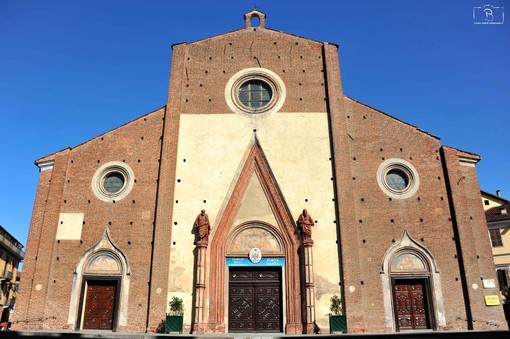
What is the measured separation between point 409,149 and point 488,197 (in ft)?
67.0

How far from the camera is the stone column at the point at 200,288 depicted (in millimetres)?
16188

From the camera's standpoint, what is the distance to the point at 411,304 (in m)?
16.9

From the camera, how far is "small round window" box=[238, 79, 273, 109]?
20.4 metres

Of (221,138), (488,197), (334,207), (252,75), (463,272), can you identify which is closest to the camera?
(463,272)

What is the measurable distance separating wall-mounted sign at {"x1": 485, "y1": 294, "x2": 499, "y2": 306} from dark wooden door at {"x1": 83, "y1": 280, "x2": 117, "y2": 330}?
14.7 meters

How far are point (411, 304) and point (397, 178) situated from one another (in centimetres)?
529


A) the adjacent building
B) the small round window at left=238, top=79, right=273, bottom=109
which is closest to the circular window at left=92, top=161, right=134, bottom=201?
the small round window at left=238, top=79, right=273, bottom=109

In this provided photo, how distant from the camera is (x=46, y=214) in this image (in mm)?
18234

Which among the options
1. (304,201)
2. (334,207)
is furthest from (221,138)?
(334,207)

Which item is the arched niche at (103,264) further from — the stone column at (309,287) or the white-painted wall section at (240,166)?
the stone column at (309,287)

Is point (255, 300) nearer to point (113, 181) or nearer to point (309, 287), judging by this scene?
point (309, 287)

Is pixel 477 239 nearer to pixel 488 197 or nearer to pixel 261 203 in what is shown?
pixel 261 203

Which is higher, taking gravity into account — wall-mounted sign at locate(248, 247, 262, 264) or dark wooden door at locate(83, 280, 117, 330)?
wall-mounted sign at locate(248, 247, 262, 264)

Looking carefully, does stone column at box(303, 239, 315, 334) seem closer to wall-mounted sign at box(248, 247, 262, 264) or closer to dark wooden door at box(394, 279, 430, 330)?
wall-mounted sign at box(248, 247, 262, 264)
